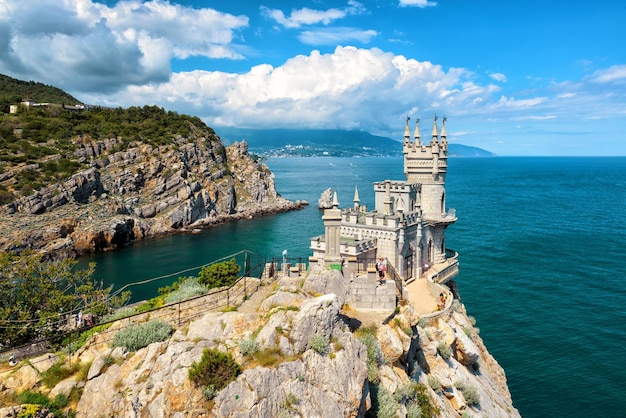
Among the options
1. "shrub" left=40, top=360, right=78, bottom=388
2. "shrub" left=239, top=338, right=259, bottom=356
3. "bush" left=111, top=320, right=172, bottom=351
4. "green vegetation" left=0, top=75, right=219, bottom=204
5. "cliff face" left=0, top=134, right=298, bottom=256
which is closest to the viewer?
"shrub" left=239, top=338, right=259, bottom=356

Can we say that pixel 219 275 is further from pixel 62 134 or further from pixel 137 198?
pixel 62 134

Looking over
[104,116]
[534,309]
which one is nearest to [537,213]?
[534,309]

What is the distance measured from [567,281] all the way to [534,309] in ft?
32.3

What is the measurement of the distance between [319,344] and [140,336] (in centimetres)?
599

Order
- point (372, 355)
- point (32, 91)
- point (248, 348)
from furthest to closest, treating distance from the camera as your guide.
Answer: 1. point (32, 91)
2. point (372, 355)
3. point (248, 348)

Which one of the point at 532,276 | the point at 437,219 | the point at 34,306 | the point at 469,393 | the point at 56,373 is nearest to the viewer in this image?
the point at 56,373

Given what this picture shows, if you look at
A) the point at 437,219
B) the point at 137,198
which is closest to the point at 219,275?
the point at 437,219

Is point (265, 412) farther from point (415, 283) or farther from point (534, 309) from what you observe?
point (534, 309)

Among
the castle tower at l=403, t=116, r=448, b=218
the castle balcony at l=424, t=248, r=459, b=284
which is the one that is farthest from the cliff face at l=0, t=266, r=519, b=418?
the castle tower at l=403, t=116, r=448, b=218

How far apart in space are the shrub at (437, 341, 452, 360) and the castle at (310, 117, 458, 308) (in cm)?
451

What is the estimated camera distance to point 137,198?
254 ft

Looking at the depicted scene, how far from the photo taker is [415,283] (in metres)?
32.9

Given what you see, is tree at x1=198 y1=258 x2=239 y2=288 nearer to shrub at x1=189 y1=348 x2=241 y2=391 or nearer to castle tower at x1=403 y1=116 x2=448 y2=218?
shrub at x1=189 y1=348 x2=241 y2=391

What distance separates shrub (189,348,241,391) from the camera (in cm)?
1156
